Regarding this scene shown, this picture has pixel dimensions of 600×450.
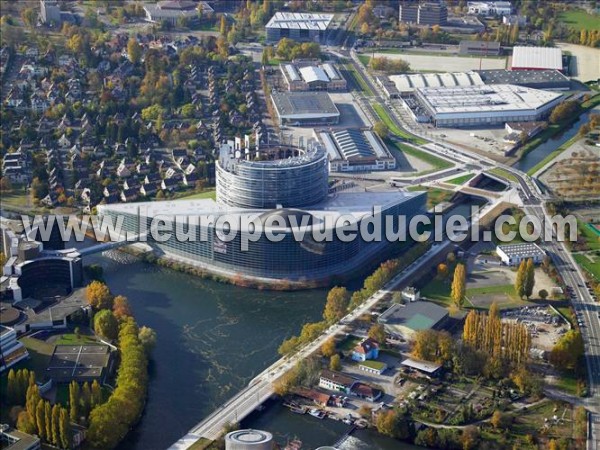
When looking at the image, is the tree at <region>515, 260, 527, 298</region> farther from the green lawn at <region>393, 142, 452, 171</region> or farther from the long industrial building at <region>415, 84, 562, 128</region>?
the long industrial building at <region>415, 84, 562, 128</region>

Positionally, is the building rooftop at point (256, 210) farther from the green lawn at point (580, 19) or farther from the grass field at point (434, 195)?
the green lawn at point (580, 19)

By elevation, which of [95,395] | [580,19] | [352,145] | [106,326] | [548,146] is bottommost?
[95,395]

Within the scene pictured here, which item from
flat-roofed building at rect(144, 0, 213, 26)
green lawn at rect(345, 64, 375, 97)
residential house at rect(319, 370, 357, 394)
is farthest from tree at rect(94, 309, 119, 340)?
flat-roofed building at rect(144, 0, 213, 26)

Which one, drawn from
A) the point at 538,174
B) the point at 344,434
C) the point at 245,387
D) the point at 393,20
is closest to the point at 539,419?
the point at 344,434

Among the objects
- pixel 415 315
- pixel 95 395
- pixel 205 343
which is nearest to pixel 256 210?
pixel 205 343

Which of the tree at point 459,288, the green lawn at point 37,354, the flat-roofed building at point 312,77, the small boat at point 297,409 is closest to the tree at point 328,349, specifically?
the small boat at point 297,409

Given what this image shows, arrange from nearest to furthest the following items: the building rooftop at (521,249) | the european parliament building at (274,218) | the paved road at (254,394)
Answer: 1. the paved road at (254,394)
2. the european parliament building at (274,218)
3. the building rooftop at (521,249)

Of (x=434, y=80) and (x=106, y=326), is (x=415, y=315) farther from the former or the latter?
(x=434, y=80)
